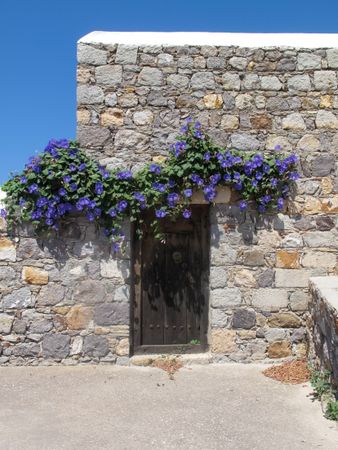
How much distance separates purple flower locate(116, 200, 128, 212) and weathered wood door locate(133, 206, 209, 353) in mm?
422

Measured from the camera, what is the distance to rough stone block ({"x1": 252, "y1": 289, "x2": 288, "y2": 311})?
507 cm

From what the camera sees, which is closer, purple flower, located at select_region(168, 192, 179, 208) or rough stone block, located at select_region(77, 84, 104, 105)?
purple flower, located at select_region(168, 192, 179, 208)

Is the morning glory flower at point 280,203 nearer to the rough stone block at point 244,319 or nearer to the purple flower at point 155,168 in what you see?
the rough stone block at point 244,319

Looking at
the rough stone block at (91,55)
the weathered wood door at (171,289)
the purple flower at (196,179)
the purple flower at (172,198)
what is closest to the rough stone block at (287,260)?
the weathered wood door at (171,289)

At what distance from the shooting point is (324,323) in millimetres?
4008

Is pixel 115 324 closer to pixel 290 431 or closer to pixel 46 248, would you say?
pixel 46 248

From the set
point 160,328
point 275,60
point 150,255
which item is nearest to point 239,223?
point 150,255

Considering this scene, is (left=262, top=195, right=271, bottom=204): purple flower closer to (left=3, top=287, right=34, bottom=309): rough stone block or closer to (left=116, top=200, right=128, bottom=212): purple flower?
(left=116, top=200, right=128, bottom=212): purple flower

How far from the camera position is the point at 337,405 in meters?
3.49

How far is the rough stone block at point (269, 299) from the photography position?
16.6ft

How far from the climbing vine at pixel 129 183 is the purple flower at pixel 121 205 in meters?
0.01

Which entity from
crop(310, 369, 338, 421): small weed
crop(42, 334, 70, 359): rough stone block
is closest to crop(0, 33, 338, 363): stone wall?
crop(42, 334, 70, 359): rough stone block

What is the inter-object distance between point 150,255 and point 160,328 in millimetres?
804

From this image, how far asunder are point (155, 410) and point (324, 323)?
155 cm
